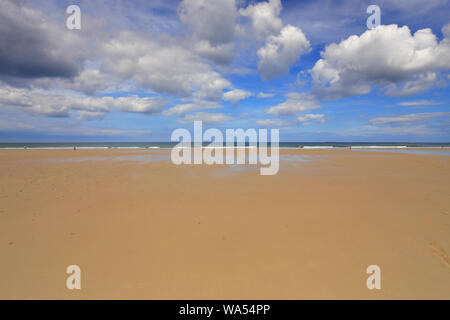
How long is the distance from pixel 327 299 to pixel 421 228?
379 cm

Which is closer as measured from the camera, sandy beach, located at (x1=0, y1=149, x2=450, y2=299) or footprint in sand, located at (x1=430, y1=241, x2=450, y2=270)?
sandy beach, located at (x1=0, y1=149, x2=450, y2=299)

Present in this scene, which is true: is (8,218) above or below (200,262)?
above

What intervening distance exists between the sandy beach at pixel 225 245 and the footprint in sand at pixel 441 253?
0.08 ft

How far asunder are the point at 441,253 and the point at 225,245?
404cm

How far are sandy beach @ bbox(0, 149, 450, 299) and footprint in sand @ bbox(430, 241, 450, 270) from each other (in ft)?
0.08

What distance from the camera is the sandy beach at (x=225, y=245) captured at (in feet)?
9.57

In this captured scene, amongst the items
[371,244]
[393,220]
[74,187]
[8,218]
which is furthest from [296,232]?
[74,187]

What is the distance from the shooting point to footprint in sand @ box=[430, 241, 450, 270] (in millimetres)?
3404

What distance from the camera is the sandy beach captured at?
9.57ft

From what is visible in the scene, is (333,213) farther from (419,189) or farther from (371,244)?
(419,189)

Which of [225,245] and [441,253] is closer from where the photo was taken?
[441,253]

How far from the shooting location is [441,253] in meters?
3.69

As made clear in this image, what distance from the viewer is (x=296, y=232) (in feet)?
14.9
